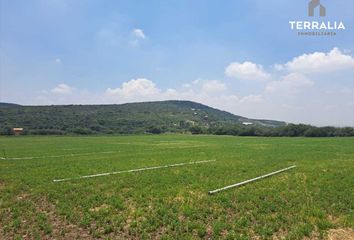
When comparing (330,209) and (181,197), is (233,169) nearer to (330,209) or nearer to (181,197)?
(181,197)

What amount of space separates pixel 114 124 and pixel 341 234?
14423 cm

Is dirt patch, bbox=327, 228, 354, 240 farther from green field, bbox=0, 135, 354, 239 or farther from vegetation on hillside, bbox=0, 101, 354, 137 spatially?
vegetation on hillside, bbox=0, 101, 354, 137

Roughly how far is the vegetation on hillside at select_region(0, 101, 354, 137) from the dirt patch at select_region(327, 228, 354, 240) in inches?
3870

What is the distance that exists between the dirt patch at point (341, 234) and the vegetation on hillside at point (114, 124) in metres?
98.3

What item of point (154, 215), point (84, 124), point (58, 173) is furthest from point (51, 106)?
point (154, 215)

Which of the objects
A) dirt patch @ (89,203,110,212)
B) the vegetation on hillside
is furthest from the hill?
dirt patch @ (89,203,110,212)

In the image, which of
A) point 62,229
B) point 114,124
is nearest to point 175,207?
point 62,229

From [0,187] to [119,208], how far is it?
7.22 meters

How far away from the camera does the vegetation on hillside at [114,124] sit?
103 metres

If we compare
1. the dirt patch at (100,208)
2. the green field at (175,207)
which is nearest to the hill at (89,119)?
the green field at (175,207)

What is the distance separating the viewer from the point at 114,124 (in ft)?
482

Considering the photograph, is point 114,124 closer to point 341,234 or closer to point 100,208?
point 100,208

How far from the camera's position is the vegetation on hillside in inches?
4055

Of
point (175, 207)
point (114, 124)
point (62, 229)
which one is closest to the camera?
point (62, 229)
